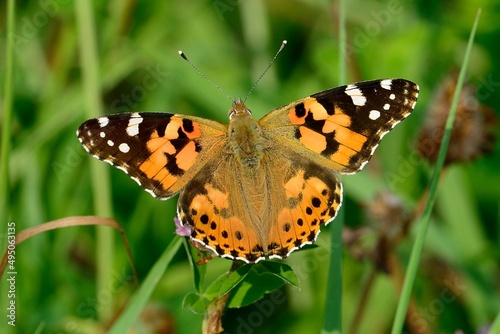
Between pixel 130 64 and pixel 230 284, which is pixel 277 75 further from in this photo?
pixel 230 284

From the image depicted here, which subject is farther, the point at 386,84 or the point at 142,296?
the point at 386,84

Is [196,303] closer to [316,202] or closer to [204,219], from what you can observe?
[204,219]

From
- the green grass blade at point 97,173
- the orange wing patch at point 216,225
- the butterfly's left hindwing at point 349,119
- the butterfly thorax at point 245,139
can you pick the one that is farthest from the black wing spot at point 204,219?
the green grass blade at point 97,173

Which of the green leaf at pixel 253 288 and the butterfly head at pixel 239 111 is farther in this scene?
the butterfly head at pixel 239 111

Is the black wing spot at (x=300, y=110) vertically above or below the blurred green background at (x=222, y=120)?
above

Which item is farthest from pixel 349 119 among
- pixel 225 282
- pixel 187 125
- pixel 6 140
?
pixel 6 140

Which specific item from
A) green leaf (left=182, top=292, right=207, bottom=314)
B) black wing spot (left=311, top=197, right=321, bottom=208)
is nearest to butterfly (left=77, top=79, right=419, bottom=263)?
black wing spot (left=311, top=197, right=321, bottom=208)

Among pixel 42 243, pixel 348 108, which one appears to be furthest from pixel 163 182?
pixel 42 243

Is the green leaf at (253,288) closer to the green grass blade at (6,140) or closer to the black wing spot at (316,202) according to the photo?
the black wing spot at (316,202)
